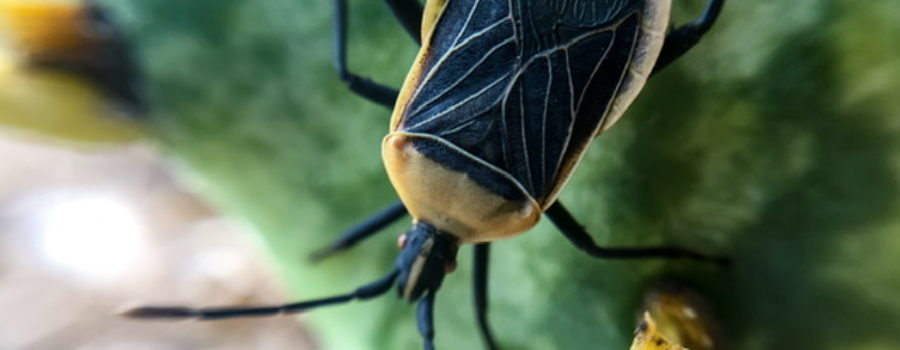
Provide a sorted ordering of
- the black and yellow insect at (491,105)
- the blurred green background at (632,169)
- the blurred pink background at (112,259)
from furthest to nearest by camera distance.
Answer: the blurred pink background at (112,259) → the black and yellow insect at (491,105) → the blurred green background at (632,169)

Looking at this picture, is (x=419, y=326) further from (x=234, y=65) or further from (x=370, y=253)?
(x=234, y=65)

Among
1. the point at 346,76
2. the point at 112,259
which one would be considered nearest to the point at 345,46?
the point at 346,76

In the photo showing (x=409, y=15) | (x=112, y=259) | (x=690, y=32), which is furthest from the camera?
(x=112, y=259)

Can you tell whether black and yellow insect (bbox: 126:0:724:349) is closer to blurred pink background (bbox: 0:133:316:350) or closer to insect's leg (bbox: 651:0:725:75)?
insect's leg (bbox: 651:0:725:75)

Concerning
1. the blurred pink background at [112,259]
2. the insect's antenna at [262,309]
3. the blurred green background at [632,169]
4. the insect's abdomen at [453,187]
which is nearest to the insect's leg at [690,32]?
the blurred green background at [632,169]

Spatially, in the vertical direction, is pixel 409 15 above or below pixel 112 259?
above

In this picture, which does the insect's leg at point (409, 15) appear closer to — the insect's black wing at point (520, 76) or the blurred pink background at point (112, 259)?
the insect's black wing at point (520, 76)

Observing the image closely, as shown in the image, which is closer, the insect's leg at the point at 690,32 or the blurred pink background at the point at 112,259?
the insect's leg at the point at 690,32

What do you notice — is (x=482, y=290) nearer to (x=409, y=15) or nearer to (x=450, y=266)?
(x=450, y=266)
